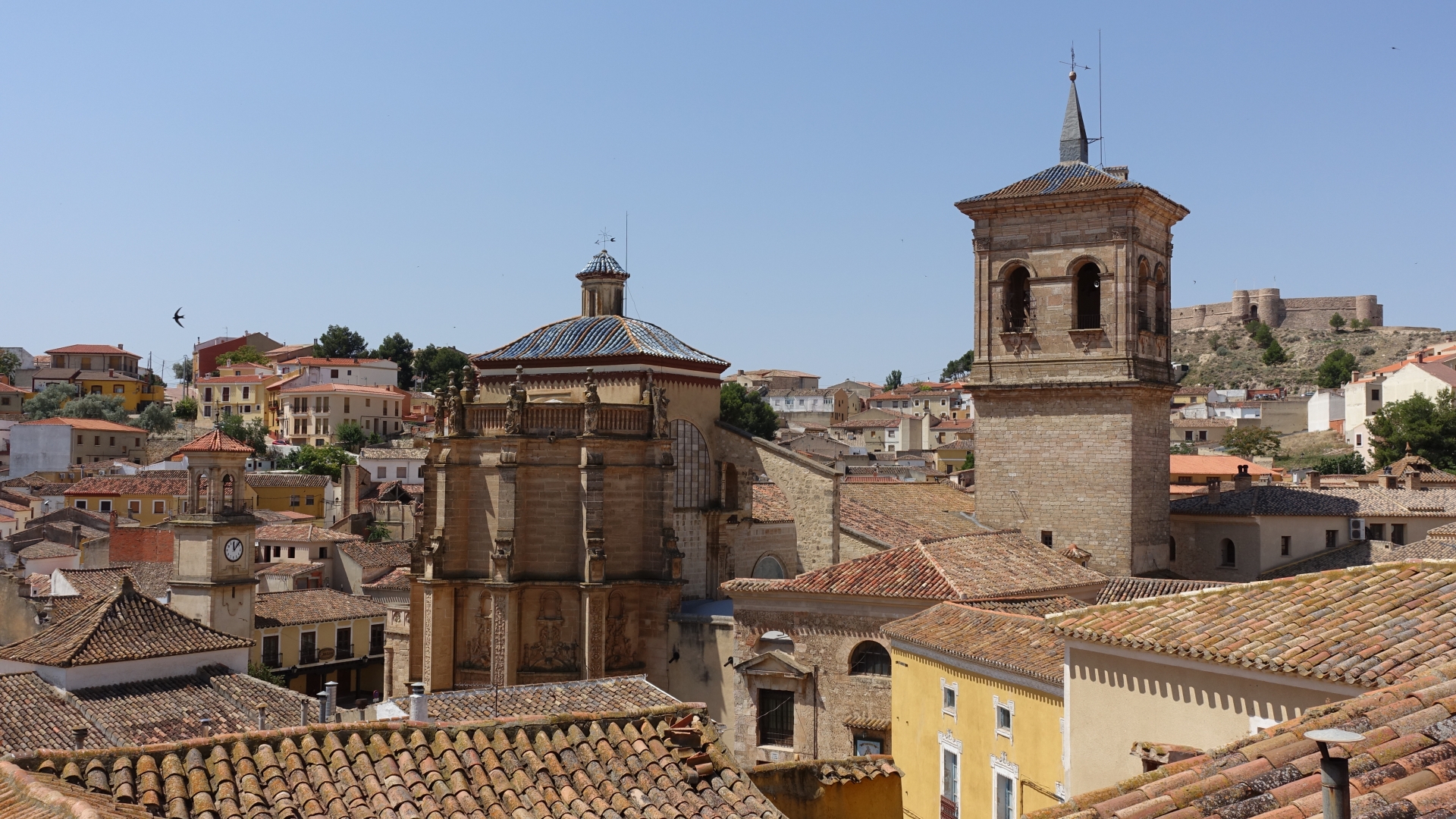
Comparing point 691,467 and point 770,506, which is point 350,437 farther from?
point 691,467

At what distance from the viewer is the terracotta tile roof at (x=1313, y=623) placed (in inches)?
339

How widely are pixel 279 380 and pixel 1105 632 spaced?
88890 millimetres

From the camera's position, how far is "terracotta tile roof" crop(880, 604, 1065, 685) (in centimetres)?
1350

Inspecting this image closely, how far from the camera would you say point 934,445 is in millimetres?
92750

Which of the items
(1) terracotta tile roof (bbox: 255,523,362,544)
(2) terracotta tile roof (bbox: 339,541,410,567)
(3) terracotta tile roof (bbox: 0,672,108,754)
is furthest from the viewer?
(1) terracotta tile roof (bbox: 255,523,362,544)

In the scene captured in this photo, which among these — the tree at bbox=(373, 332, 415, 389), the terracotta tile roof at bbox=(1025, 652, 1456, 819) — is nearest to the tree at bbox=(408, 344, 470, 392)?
the tree at bbox=(373, 332, 415, 389)

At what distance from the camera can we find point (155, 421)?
90.6 meters

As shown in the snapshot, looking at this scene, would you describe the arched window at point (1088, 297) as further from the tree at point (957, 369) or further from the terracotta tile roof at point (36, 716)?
the tree at point (957, 369)

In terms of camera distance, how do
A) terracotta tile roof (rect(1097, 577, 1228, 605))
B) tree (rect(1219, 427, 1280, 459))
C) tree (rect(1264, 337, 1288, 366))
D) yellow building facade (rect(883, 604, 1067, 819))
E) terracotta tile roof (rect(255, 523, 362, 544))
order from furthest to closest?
tree (rect(1264, 337, 1288, 366))
tree (rect(1219, 427, 1280, 459))
terracotta tile roof (rect(255, 523, 362, 544))
terracotta tile roof (rect(1097, 577, 1228, 605))
yellow building facade (rect(883, 604, 1067, 819))

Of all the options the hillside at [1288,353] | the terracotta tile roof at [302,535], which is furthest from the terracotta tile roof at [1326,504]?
the hillside at [1288,353]

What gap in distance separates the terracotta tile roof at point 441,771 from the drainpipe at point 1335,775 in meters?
4.54

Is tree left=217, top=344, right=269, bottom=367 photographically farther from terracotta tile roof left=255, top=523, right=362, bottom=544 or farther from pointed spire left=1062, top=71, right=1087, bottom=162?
pointed spire left=1062, top=71, right=1087, bottom=162

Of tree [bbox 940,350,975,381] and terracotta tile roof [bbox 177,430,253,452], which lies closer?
terracotta tile roof [bbox 177,430,253,452]

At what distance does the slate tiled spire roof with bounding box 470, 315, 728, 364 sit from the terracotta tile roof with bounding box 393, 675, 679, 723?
9152 millimetres
